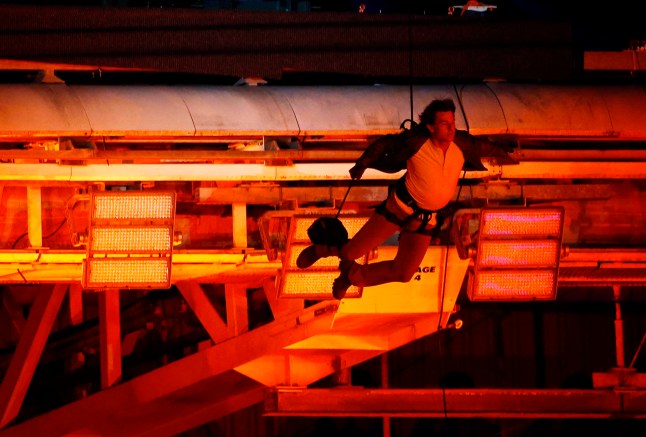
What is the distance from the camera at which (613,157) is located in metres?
9.53

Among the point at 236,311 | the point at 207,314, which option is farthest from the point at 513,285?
the point at 207,314

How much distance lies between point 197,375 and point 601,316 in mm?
9254

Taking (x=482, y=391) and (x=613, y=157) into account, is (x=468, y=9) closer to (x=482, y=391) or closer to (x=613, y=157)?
(x=613, y=157)

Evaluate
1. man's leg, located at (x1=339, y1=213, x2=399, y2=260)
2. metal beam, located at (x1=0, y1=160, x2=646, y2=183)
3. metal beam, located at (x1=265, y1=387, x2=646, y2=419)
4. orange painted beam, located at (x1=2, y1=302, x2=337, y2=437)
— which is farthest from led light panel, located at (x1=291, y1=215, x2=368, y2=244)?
metal beam, located at (x1=265, y1=387, x2=646, y2=419)

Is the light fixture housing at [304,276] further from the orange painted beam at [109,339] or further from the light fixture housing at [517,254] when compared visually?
the orange painted beam at [109,339]

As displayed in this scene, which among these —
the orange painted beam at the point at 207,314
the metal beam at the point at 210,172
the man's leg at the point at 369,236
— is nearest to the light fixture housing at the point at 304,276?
the metal beam at the point at 210,172

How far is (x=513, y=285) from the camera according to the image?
934 centimetres

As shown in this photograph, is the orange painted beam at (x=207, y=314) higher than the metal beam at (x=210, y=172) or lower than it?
lower

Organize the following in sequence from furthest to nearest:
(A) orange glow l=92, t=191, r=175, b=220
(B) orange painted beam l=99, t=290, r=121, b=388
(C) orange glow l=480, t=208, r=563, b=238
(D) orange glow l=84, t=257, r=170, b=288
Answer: (B) orange painted beam l=99, t=290, r=121, b=388 → (C) orange glow l=480, t=208, r=563, b=238 → (D) orange glow l=84, t=257, r=170, b=288 → (A) orange glow l=92, t=191, r=175, b=220

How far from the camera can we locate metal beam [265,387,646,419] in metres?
11.5

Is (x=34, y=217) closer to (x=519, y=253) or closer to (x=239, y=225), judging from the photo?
(x=239, y=225)

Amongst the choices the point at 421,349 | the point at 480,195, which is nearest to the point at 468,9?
the point at 480,195

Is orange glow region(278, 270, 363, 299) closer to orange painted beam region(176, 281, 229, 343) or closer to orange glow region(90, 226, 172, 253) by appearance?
orange glow region(90, 226, 172, 253)

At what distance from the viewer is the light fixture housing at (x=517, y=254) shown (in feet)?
29.7
